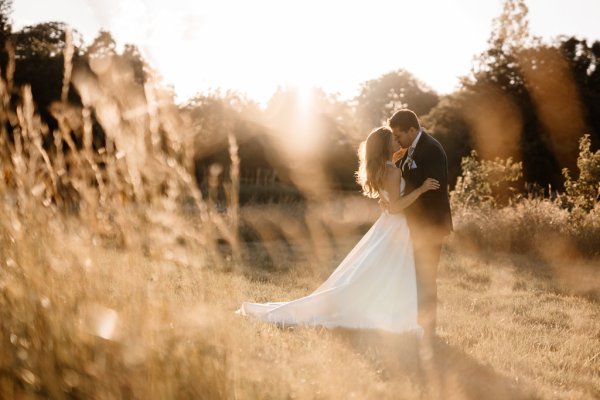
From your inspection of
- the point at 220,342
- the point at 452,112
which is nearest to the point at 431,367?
the point at 220,342

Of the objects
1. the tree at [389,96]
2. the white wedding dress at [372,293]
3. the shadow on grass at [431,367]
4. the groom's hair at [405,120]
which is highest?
the tree at [389,96]

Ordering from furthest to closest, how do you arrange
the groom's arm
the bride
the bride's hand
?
the bride → the groom's arm → the bride's hand

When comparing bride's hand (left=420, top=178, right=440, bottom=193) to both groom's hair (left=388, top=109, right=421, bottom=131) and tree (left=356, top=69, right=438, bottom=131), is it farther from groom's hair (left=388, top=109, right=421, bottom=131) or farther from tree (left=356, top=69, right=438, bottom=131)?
tree (left=356, top=69, right=438, bottom=131)

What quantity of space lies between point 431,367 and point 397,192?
5.29 feet

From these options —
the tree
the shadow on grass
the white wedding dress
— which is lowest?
the shadow on grass

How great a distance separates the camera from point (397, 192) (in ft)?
16.7

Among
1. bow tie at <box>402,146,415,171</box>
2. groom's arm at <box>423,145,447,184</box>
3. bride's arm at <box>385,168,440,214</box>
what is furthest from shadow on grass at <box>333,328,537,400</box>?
bow tie at <box>402,146,415,171</box>

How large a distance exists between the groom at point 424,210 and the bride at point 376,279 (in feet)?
0.26

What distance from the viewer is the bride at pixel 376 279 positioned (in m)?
5.04

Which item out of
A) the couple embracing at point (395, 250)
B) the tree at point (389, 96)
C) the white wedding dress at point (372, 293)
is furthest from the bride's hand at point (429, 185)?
the tree at point (389, 96)

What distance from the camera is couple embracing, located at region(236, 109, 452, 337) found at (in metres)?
5.01

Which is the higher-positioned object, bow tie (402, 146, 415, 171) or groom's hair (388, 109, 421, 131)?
groom's hair (388, 109, 421, 131)

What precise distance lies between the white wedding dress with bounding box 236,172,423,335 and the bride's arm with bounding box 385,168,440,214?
4.6 inches

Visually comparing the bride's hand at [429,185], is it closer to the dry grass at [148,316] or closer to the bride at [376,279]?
the bride at [376,279]
